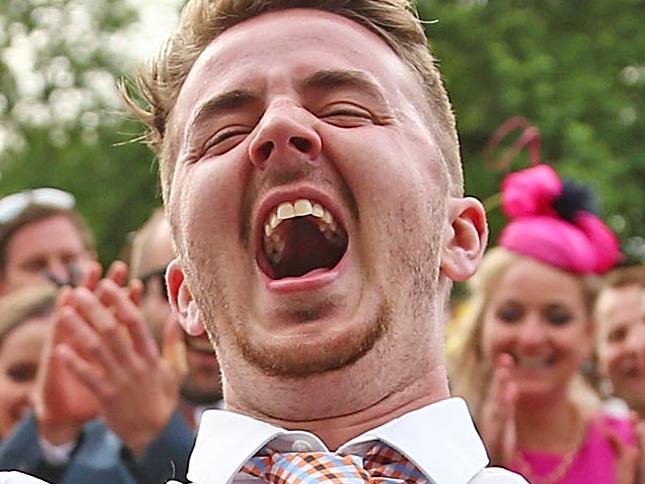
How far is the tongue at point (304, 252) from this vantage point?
2.39 m

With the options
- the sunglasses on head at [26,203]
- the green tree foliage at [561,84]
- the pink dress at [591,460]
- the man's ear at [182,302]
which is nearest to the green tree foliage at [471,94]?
the green tree foliage at [561,84]

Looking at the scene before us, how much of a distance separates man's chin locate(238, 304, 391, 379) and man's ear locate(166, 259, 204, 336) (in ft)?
0.68

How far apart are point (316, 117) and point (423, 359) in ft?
1.50

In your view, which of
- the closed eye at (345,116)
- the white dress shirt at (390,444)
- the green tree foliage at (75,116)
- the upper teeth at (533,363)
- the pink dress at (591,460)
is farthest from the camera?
A: the green tree foliage at (75,116)

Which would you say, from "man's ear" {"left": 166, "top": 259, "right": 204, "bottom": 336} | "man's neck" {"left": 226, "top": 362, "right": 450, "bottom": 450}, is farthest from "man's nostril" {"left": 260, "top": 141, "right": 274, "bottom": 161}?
"man's neck" {"left": 226, "top": 362, "right": 450, "bottom": 450}

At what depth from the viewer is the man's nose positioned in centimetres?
218

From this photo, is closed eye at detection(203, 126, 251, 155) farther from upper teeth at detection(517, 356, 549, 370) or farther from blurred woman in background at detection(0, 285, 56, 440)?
upper teeth at detection(517, 356, 549, 370)

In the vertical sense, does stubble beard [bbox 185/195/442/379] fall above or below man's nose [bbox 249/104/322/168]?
below

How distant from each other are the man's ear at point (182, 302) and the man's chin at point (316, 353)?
206 millimetres

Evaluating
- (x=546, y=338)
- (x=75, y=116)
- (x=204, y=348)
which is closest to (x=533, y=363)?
(x=546, y=338)

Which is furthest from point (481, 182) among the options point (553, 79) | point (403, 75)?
point (403, 75)

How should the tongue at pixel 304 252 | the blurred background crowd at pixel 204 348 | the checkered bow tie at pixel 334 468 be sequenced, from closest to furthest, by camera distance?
the checkered bow tie at pixel 334 468, the tongue at pixel 304 252, the blurred background crowd at pixel 204 348

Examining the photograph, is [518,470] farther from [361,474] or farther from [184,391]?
[361,474]

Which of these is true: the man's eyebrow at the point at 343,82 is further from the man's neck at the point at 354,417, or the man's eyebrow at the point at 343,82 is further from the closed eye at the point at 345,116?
the man's neck at the point at 354,417
